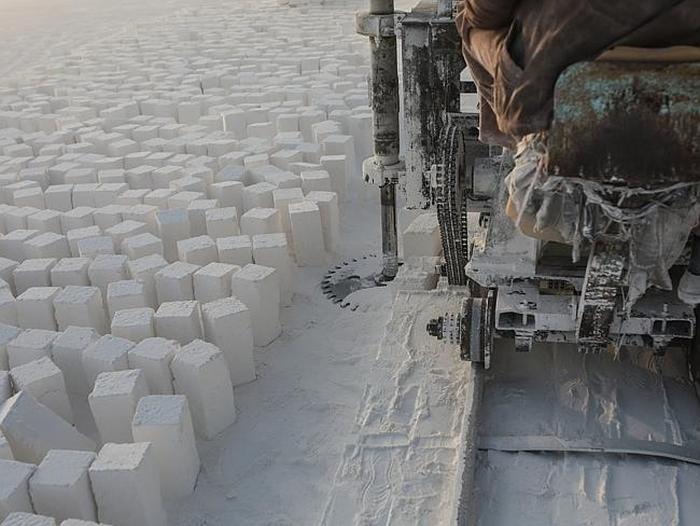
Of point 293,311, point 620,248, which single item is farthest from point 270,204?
point 620,248

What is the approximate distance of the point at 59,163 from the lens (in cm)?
665

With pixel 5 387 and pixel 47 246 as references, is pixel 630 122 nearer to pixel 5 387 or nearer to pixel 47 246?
pixel 5 387

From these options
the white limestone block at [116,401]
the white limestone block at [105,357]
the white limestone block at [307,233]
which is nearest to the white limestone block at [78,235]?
the white limestone block at [307,233]

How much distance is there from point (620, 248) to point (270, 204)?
335 cm

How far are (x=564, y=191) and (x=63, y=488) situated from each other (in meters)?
2.09

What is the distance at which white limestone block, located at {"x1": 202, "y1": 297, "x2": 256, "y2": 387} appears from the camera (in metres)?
3.90

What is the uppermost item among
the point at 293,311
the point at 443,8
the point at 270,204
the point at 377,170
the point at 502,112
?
the point at 443,8

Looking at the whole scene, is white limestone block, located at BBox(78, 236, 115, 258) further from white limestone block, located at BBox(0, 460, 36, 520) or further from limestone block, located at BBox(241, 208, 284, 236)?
white limestone block, located at BBox(0, 460, 36, 520)

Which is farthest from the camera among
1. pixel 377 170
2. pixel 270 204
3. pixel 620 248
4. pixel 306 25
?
pixel 306 25

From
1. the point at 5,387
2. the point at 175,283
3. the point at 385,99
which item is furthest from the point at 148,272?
the point at 385,99

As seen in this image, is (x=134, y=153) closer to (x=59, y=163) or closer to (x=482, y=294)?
(x=59, y=163)

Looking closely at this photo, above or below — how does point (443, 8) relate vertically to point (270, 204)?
above

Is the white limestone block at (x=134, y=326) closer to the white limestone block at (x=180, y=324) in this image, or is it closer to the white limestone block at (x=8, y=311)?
the white limestone block at (x=180, y=324)

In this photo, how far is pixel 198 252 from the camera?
4.71 m
